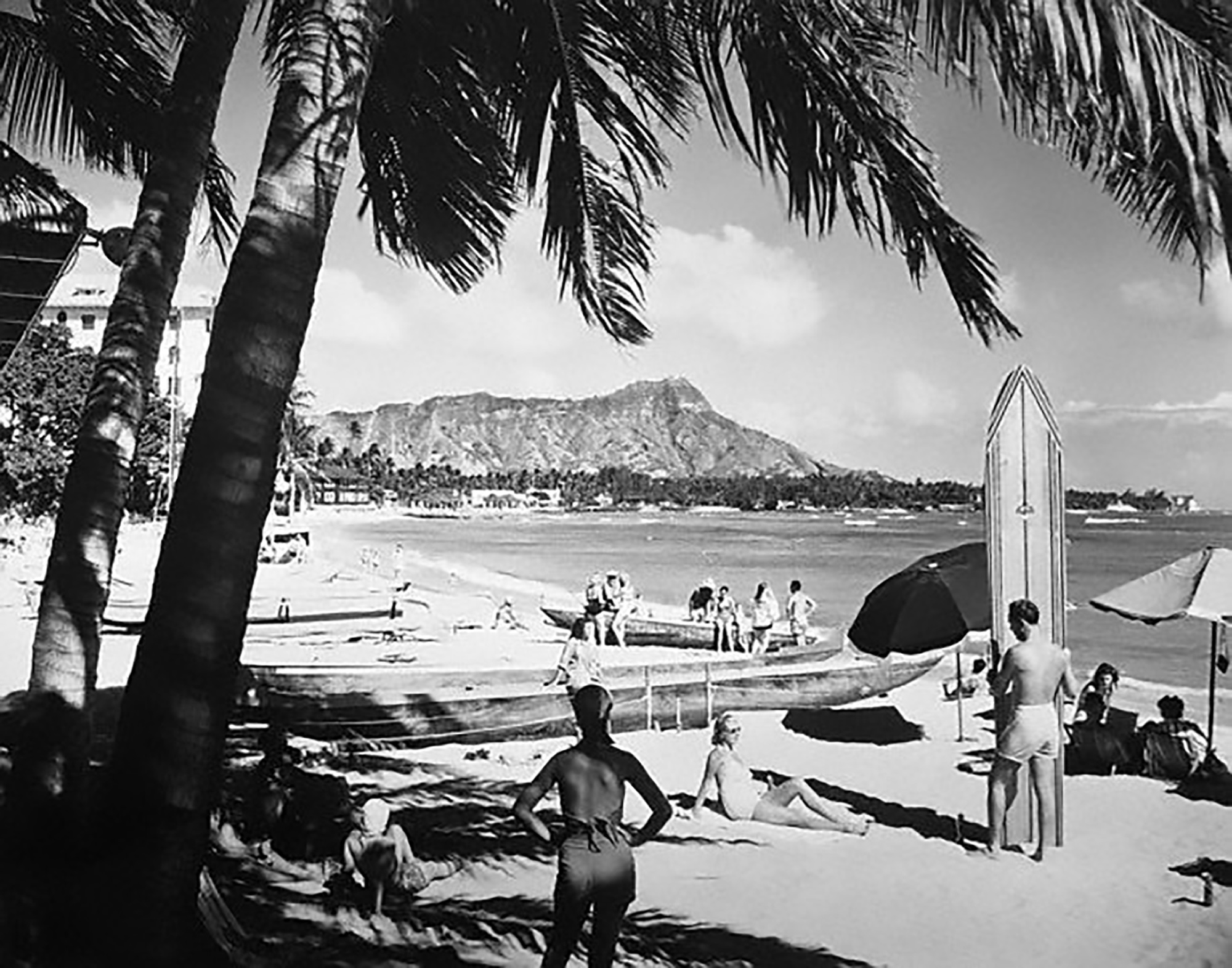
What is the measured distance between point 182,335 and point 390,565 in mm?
1600

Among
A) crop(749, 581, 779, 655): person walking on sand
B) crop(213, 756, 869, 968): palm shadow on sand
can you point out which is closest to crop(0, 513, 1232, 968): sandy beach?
crop(213, 756, 869, 968): palm shadow on sand

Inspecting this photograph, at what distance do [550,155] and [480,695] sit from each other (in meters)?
1.85

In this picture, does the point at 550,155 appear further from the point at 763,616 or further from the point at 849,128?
the point at 763,616

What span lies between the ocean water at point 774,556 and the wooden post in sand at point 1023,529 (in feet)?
0.78

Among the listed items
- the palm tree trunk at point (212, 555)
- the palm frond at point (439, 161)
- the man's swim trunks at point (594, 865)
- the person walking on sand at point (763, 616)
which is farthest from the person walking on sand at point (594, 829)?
the person walking on sand at point (763, 616)

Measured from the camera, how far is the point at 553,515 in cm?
514

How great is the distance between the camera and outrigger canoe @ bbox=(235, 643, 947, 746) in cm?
419

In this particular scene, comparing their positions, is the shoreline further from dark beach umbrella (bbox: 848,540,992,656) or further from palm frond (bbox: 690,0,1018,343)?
palm frond (bbox: 690,0,1018,343)

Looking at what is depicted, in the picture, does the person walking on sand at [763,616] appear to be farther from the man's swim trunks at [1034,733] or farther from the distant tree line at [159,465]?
the man's swim trunks at [1034,733]

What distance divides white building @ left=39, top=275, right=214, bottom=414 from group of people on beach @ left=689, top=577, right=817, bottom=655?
230 centimetres

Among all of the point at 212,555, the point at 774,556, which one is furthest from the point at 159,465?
the point at 774,556

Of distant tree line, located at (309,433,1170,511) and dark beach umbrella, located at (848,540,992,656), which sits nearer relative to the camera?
distant tree line, located at (309,433,1170,511)

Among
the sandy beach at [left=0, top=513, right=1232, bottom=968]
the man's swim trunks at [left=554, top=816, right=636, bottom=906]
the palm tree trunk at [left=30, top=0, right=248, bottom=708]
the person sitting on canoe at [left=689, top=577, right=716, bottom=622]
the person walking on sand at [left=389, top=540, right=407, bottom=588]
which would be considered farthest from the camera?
the person sitting on canoe at [left=689, top=577, right=716, bottom=622]

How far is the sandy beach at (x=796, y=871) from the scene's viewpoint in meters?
2.77
